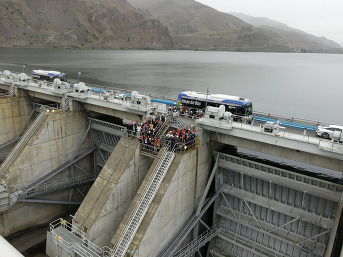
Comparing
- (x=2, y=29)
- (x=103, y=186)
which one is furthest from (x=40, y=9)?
(x=103, y=186)

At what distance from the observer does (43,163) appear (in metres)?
27.7

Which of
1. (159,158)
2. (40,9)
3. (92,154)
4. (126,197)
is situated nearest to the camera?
(159,158)

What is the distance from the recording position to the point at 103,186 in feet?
64.0

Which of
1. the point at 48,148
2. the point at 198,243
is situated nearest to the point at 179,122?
the point at 198,243

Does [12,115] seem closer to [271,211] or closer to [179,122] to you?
[179,122]

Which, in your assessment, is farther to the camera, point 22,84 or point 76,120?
point 22,84

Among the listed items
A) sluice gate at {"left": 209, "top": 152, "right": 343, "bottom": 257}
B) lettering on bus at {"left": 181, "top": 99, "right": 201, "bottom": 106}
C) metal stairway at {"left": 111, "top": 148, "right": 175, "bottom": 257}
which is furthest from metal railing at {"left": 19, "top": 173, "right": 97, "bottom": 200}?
sluice gate at {"left": 209, "top": 152, "right": 343, "bottom": 257}

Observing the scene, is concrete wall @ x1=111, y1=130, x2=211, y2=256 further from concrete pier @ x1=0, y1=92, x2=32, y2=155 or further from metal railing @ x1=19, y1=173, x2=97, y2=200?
concrete pier @ x1=0, y1=92, x2=32, y2=155

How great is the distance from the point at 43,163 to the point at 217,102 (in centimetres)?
1840

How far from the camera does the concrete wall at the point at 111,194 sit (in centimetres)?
1864

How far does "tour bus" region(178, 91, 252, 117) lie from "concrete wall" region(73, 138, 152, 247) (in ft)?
24.8

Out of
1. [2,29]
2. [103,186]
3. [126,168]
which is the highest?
[2,29]

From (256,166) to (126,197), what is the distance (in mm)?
10021

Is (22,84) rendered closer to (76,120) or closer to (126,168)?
(76,120)
